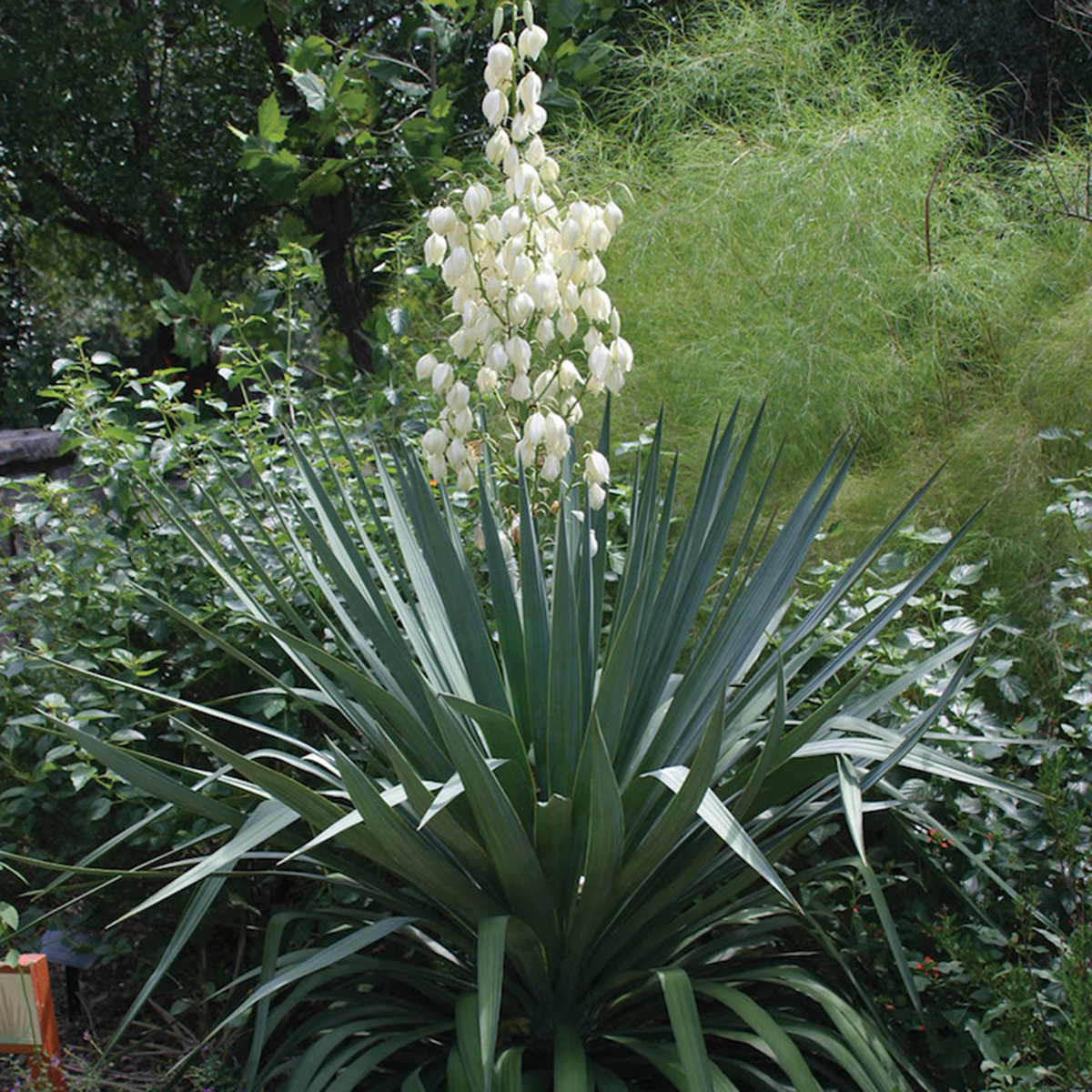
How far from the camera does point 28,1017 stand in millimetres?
1639

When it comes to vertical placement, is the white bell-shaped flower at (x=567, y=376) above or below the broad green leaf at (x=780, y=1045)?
above

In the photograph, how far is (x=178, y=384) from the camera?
2625 mm

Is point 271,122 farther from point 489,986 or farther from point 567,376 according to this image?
point 489,986

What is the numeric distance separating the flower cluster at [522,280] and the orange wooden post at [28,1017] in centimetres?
96

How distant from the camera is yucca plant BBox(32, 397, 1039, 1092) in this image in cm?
135

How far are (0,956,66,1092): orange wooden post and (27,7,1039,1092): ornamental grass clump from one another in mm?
281

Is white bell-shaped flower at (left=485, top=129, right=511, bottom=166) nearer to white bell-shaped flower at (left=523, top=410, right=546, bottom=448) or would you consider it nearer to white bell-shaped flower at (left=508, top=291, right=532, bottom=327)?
white bell-shaped flower at (left=508, top=291, right=532, bottom=327)

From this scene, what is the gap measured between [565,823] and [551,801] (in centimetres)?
5

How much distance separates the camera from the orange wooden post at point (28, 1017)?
5.33 feet

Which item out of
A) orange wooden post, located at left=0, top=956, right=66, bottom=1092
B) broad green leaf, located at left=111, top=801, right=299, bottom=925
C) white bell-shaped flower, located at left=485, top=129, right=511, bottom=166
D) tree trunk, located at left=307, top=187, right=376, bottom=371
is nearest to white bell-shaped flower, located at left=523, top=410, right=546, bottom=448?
white bell-shaped flower, located at left=485, top=129, right=511, bottom=166

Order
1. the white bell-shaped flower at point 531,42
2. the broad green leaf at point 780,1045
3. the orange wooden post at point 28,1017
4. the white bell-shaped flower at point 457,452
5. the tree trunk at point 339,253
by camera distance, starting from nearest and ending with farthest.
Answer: the broad green leaf at point 780,1045
the orange wooden post at point 28,1017
the white bell-shaped flower at point 531,42
the white bell-shaped flower at point 457,452
the tree trunk at point 339,253

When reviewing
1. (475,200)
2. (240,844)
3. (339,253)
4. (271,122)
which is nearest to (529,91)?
(475,200)

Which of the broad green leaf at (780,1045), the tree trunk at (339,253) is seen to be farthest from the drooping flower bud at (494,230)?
the tree trunk at (339,253)

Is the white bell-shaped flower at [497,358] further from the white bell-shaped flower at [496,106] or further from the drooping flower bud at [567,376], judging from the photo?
the white bell-shaped flower at [496,106]
